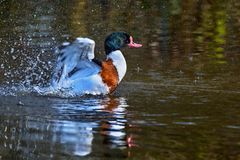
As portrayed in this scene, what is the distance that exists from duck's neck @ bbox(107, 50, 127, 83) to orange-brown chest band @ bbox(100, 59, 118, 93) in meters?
0.06

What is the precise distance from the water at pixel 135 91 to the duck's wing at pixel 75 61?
1.48 ft

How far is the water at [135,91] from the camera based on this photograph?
7246 mm

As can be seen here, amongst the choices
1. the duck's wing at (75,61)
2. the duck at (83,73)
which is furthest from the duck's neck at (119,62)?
the duck's wing at (75,61)

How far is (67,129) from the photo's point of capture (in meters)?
7.94

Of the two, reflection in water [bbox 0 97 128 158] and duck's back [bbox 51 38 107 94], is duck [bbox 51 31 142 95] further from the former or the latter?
reflection in water [bbox 0 97 128 158]

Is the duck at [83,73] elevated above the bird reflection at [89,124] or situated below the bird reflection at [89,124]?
above

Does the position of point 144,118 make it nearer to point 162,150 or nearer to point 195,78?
point 162,150

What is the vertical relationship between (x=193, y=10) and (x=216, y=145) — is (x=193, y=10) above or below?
above

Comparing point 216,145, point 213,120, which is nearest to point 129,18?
point 213,120

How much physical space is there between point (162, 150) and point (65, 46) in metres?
3.44

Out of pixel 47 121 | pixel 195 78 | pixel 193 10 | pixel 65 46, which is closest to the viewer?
pixel 47 121

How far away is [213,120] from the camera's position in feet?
27.5

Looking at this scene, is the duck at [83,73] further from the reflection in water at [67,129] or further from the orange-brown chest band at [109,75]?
the reflection in water at [67,129]

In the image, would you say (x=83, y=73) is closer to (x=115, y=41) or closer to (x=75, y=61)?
(x=75, y=61)
